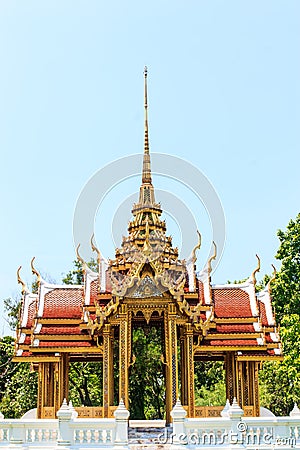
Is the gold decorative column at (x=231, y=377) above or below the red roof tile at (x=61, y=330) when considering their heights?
below

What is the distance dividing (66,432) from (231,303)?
19.0 feet

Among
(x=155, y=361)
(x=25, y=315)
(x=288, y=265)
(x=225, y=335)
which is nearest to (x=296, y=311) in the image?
(x=288, y=265)

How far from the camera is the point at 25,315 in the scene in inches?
562

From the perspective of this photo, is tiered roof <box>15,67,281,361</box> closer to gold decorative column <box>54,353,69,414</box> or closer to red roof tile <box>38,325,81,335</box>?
red roof tile <box>38,325,81,335</box>

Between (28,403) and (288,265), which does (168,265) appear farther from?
(28,403)

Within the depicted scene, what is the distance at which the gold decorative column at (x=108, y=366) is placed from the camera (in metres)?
12.2

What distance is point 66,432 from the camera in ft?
31.2

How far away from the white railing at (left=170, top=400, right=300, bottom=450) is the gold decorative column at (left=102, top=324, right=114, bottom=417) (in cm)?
278

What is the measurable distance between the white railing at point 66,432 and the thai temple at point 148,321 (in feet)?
6.39

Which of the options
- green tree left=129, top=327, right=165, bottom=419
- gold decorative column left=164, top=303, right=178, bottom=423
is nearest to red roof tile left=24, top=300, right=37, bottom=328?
gold decorative column left=164, top=303, right=178, bottom=423

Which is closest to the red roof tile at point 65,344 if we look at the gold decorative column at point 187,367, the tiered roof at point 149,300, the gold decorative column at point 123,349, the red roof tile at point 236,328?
the tiered roof at point 149,300

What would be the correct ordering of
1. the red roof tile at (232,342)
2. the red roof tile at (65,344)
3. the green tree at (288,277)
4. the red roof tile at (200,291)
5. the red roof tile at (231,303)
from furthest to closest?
the green tree at (288,277) → the red roof tile at (231,303) → the red roof tile at (200,291) → the red roof tile at (232,342) → the red roof tile at (65,344)

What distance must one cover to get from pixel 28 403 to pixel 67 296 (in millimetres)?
11816

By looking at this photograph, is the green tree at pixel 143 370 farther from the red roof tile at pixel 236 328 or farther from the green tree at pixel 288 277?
the red roof tile at pixel 236 328
